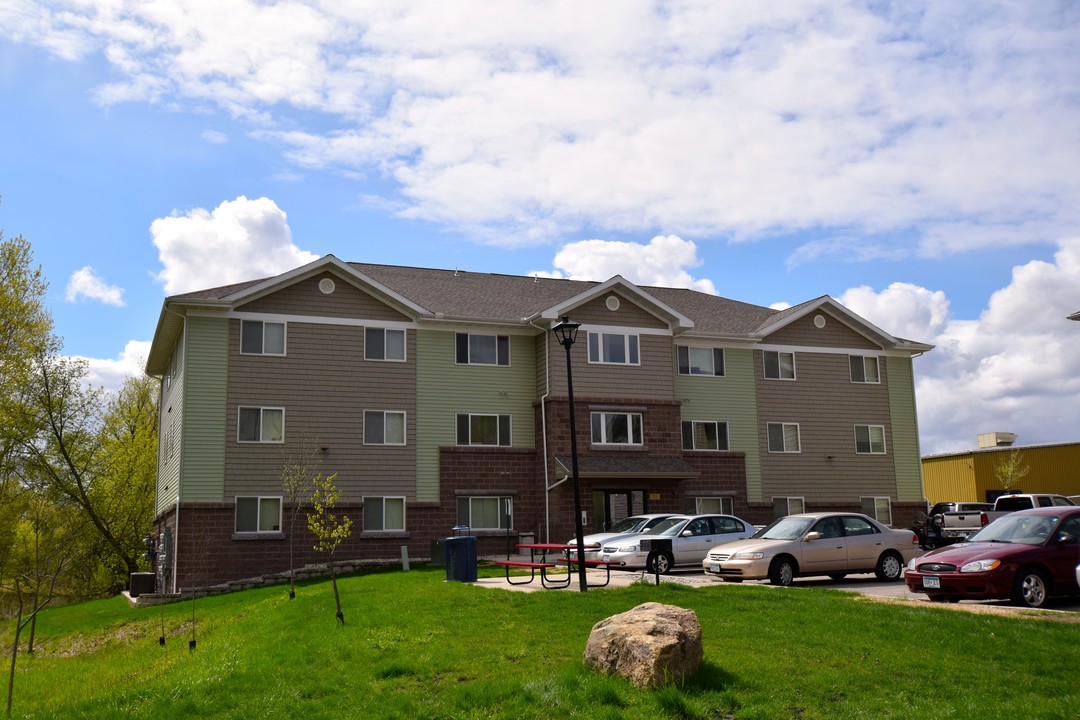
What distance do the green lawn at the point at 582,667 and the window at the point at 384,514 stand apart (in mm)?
13673

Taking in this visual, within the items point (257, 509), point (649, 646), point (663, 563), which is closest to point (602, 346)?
point (663, 563)

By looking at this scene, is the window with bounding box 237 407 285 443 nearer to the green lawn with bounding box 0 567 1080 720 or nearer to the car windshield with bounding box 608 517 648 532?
the car windshield with bounding box 608 517 648 532

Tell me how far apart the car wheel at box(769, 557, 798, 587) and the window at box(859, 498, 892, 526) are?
18.9 meters

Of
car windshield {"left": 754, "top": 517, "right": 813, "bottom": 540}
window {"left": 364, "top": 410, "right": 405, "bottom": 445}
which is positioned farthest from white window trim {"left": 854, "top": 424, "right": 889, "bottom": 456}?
car windshield {"left": 754, "top": 517, "right": 813, "bottom": 540}

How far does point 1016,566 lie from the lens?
50.5 ft

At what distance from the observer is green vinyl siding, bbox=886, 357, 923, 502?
38.2m

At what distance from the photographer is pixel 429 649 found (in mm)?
12234

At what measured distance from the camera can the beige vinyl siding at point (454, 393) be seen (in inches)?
1251

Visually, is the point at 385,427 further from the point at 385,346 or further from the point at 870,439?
the point at 870,439

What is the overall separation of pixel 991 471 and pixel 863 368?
16037 mm

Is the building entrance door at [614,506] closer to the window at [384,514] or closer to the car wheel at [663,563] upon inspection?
the window at [384,514]

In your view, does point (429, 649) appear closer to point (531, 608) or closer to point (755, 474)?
point (531, 608)

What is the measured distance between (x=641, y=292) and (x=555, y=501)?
7.55 metres

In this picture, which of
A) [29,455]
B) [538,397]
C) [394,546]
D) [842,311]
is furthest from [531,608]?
[29,455]
